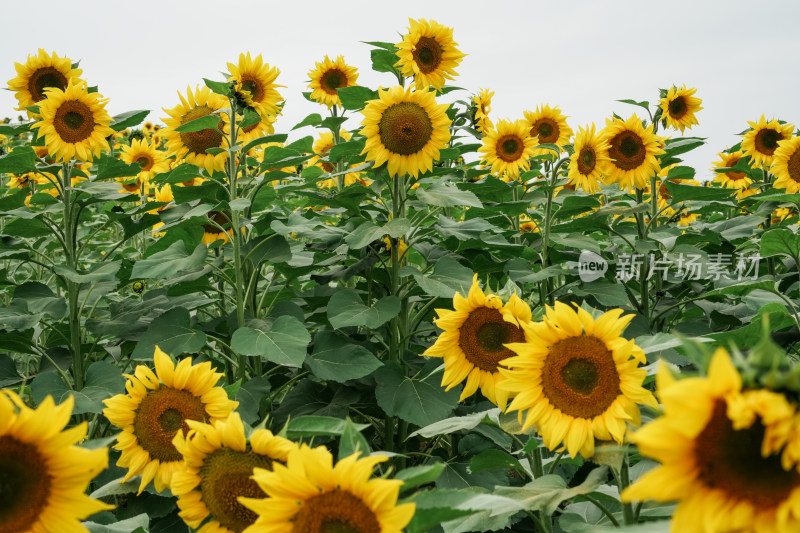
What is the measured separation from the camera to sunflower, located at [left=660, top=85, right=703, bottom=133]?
431 cm

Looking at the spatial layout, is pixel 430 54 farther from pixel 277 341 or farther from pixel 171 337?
pixel 171 337

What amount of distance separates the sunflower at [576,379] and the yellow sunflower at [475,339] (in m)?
0.32

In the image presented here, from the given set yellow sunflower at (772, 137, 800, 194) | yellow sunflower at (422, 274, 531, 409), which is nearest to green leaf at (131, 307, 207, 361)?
yellow sunflower at (422, 274, 531, 409)

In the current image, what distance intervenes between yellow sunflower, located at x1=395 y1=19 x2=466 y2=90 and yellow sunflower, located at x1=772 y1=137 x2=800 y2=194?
7.33 ft

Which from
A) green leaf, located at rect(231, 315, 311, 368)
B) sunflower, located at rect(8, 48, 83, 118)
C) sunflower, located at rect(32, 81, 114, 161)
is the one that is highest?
sunflower, located at rect(8, 48, 83, 118)

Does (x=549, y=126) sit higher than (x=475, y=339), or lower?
higher

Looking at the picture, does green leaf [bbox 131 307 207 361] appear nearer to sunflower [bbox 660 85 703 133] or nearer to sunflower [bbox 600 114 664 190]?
sunflower [bbox 600 114 664 190]

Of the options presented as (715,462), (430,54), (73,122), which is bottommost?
(715,462)

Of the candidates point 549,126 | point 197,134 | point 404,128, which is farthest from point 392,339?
point 549,126

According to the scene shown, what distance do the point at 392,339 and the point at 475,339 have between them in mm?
1147

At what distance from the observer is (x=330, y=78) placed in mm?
4422

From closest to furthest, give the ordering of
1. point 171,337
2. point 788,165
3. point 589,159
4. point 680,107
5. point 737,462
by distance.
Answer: point 737,462
point 171,337
point 589,159
point 788,165
point 680,107

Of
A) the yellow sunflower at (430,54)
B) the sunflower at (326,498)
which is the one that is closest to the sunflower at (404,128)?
the yellow sunflower at (430,54)

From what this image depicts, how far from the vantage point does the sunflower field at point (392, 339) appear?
99cm
